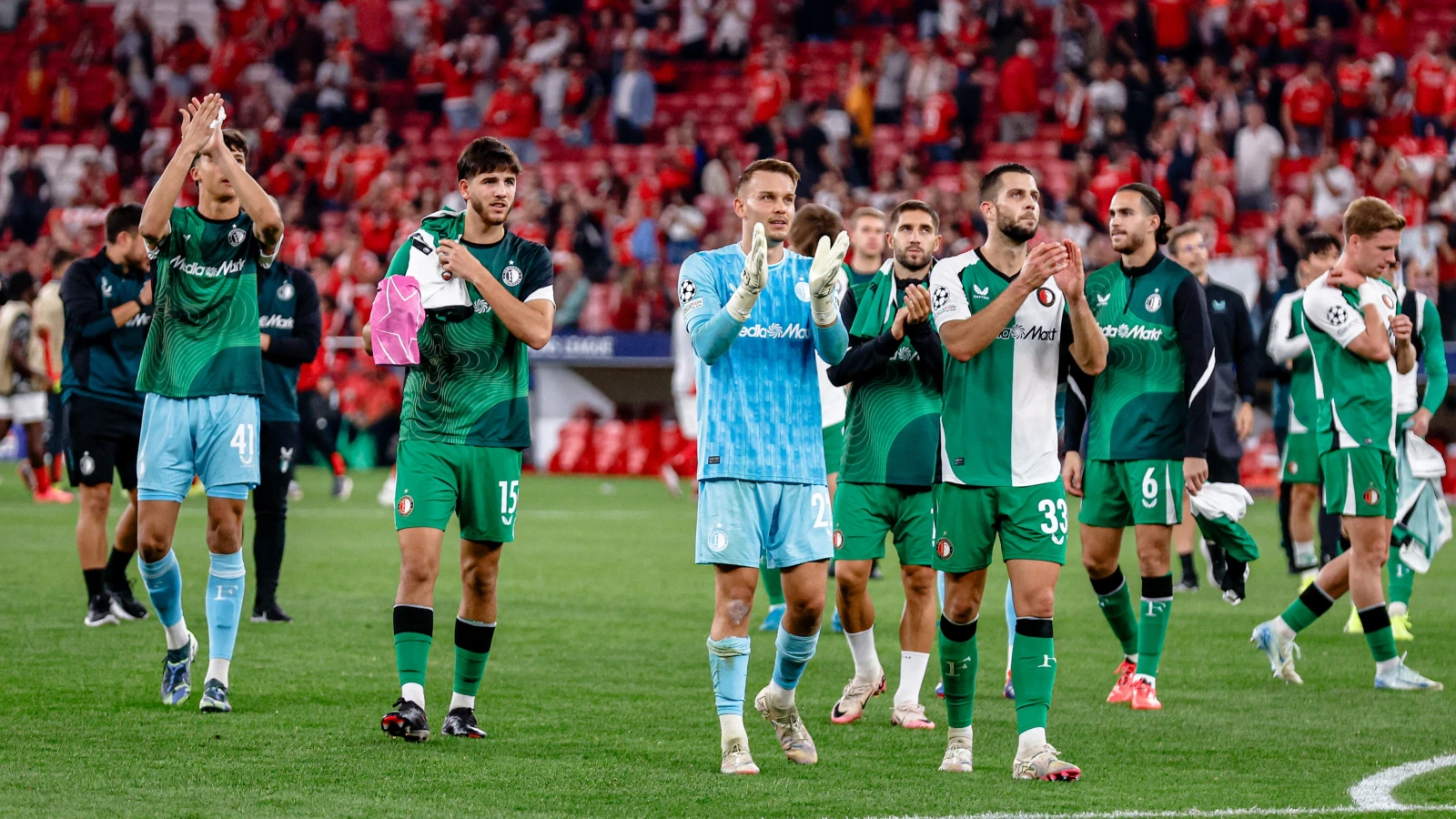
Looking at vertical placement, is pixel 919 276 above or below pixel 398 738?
above

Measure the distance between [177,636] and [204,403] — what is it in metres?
1.02

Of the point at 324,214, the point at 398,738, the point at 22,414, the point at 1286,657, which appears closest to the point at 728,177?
the point at 324,214

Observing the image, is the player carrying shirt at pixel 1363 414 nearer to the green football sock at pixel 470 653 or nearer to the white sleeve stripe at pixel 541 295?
the white sleeve stripe at pixel 541 295

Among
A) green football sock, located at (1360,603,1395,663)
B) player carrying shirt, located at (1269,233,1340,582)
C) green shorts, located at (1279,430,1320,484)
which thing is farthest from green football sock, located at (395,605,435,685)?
green shorts, located at (1279,430,1320,484)

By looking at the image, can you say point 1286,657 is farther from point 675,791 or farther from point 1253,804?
point 675,791

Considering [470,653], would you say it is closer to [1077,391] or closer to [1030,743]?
[1030,743]

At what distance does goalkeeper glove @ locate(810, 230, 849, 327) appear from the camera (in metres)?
5.82

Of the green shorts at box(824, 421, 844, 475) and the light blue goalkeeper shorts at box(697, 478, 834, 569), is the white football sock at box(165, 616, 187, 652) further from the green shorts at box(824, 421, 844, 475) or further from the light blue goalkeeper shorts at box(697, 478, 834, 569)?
the green shorts at box(824, 421, 844, 475)

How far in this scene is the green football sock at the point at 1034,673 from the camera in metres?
6.08

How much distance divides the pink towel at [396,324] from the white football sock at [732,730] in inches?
70.4

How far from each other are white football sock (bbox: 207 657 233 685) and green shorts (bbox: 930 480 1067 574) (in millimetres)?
3069

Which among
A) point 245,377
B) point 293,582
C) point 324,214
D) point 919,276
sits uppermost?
point 324,214

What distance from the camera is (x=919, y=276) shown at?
7.36 meters

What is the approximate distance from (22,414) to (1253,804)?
15647 mm
